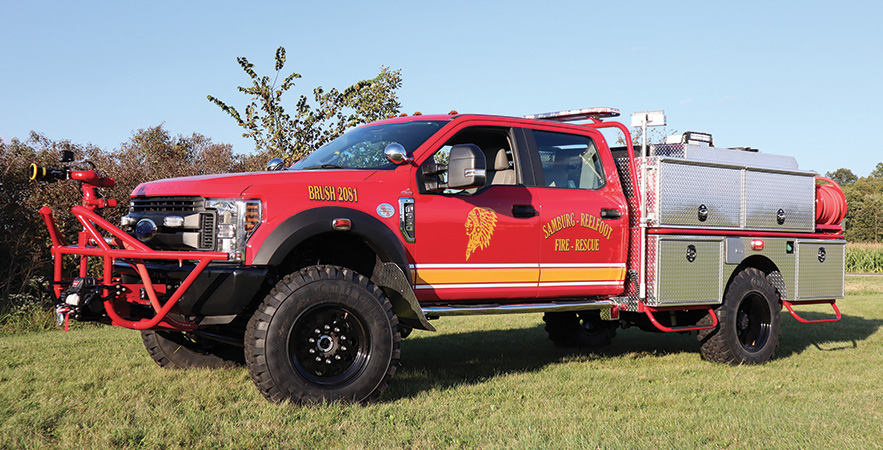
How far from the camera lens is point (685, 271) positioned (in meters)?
7.06

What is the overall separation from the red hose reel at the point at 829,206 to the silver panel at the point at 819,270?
26 centimetres

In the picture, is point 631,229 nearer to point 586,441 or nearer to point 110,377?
point 586,441

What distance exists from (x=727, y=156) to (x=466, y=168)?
11.7ft

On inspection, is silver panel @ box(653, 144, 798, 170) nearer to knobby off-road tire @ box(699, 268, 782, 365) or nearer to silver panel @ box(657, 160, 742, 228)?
silver panel @ box(657, 160, 742, 228)

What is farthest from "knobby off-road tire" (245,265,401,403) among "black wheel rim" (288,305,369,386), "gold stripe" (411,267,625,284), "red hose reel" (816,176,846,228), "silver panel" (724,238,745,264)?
"red hose reel" (816,176,846,228)

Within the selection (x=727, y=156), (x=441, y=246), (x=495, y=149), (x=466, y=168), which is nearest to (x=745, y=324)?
(x=727, y=156)

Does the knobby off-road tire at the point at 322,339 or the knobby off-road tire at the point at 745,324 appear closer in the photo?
the knobby off-road tire at the point at 322,339

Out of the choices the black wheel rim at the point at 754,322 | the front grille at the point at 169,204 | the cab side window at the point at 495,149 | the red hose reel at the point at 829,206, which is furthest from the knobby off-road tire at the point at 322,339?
the red hose reel at the point at 829,206

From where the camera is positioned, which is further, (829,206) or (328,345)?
(829,206)

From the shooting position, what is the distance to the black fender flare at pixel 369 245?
479 centimetres

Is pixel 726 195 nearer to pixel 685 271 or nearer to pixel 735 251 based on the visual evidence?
pixel 735 251

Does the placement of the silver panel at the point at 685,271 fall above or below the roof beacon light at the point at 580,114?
below

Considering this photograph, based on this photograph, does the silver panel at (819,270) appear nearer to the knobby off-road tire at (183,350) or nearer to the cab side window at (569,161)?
the cab side window at (569,161)

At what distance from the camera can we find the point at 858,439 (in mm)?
4266
